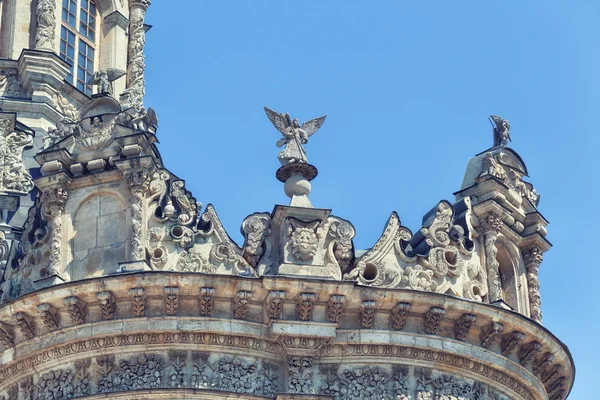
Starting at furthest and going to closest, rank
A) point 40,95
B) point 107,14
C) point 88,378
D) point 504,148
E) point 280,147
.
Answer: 1. point 107,14
2. point 40,95
3. point 504,148
4. point 280,147
5. point 88,378

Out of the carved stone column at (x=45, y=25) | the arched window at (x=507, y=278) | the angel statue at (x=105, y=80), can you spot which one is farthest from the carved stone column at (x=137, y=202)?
the carved stone column at (x=45, y=25)

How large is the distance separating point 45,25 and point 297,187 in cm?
1111

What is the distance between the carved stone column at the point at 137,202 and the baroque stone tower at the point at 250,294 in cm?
2

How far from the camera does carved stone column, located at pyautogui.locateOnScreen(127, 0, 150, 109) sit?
37.8 meters

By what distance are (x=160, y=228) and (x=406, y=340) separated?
4.16 m

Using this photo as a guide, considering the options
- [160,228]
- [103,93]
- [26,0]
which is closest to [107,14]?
[26,0]

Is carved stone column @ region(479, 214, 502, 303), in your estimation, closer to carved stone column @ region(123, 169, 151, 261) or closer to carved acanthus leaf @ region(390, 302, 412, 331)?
carved acanthus leaf @ region(390, 302, 412, 331)

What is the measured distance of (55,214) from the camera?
27.0 metres

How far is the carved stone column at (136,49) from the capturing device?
3781 cm

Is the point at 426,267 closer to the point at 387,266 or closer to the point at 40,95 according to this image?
the point at 387,266

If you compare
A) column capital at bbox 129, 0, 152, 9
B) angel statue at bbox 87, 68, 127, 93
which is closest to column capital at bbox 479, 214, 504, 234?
angel statue at bbox 87, 68, 127, 93

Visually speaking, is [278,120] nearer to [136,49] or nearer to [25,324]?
[25,324]

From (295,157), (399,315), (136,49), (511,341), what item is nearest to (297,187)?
(295,157)

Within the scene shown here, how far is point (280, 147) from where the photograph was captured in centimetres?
2781
